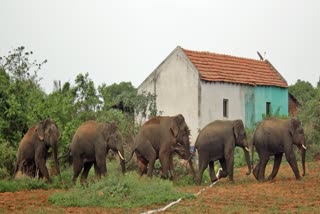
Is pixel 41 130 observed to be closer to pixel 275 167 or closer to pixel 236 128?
pixel 236 128

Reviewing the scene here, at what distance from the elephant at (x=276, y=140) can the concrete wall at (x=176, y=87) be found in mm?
13148

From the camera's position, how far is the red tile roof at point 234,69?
34938 millimetres

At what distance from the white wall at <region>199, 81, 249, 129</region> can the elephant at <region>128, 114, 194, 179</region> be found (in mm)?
14067

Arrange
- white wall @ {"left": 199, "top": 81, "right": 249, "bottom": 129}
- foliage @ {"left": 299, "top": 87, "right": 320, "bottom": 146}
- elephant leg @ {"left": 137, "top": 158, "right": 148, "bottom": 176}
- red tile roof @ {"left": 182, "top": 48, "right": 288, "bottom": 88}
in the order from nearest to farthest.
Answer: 1. elephant leg @ {"left": 137, "top": 158, "right": 148, "bottom": 176}
2. foliage @ {"left": 299, "top": 87, "right": 320, "bottom": 146}
3. white wall @ {"left": 199, "top": 81, "right": 249, "bottom": 129}
4. red tile roof @ {"left": 182, "top": 48, "right": 288, "bottom": 88}

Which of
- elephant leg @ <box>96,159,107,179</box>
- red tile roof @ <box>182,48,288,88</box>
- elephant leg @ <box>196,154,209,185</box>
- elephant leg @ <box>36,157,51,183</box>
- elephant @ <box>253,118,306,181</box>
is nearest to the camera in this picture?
elephant leg @ <box>96,159,107,179</box>

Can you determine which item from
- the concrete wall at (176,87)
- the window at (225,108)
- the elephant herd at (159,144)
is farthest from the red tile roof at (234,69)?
the elephant herd at (159,144)

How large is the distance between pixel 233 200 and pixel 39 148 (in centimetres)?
659

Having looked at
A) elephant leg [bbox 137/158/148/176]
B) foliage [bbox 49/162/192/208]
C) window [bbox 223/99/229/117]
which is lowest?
foliage [bbox 49/162/192/208]

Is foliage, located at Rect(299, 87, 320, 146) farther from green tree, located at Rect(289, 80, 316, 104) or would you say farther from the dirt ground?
green tree, located at Rect(289, 80, 316, 104)

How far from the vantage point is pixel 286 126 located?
20125mm

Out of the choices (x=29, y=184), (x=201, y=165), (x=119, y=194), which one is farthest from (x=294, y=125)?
(x=29, y=184)

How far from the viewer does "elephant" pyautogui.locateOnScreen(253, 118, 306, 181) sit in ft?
65.4

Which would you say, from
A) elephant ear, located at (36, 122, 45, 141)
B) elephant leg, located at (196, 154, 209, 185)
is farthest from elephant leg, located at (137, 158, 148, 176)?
elephant ear, located at (36, 122, 45, 141)

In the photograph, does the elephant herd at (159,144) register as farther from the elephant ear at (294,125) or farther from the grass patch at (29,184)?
the grass patch at (29,184)
